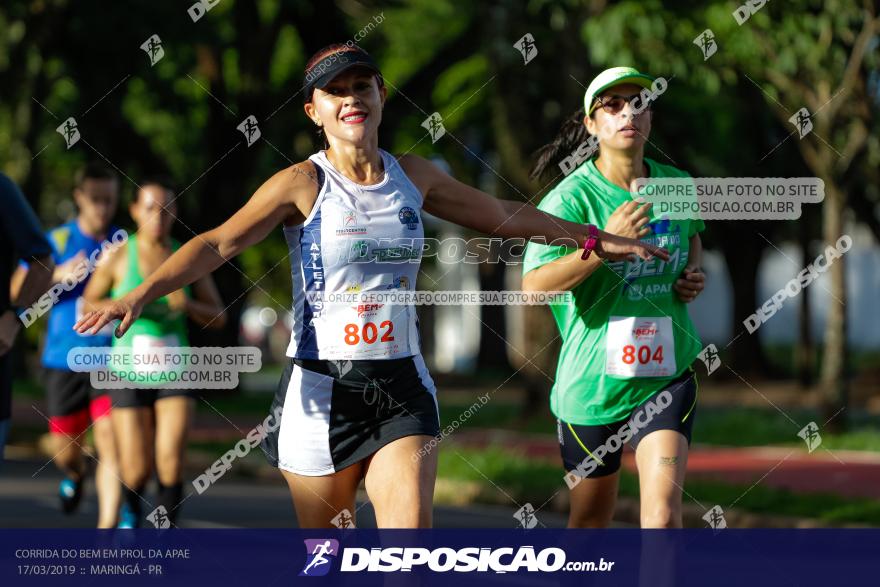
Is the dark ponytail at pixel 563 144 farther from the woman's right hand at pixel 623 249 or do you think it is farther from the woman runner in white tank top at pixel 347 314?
the woman runner in white tank top at pixel 347 314

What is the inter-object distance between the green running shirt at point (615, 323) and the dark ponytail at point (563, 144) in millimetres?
382

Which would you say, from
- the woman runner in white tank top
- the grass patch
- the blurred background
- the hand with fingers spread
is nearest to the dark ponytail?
the blurred background

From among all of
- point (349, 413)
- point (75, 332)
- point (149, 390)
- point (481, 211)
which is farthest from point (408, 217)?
point (75, 332)

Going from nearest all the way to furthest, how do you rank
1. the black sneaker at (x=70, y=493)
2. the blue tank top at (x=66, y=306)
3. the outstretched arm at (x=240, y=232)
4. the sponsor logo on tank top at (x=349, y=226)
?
the outstretched arm at (x=240, y=232)
the sponsor logo on tank top at (x=349, y=226)
the blue tank top at (x=66, y=306)
the black sneaker at (x=70, y=493)

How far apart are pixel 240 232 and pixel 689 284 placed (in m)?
2.02

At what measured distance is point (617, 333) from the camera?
21.3 ft

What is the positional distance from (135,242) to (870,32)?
9.36 m

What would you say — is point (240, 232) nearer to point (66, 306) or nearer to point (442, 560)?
point (442, 560)

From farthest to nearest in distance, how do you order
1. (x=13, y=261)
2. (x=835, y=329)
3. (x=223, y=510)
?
1. (x=835, y=329)
2. (x=223, y=510)
3. (x=13, y=261)

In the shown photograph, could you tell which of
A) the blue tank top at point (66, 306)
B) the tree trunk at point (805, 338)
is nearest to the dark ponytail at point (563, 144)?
the blue tank top at point (66, 306)

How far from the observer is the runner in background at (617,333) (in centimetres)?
639

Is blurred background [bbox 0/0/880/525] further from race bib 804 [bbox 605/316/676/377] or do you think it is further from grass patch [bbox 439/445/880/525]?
race bib 804 [bbox 605/316/676/377]

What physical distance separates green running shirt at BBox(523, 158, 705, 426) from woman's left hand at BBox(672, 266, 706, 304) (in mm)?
32

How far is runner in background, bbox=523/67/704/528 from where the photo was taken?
6391 mm
